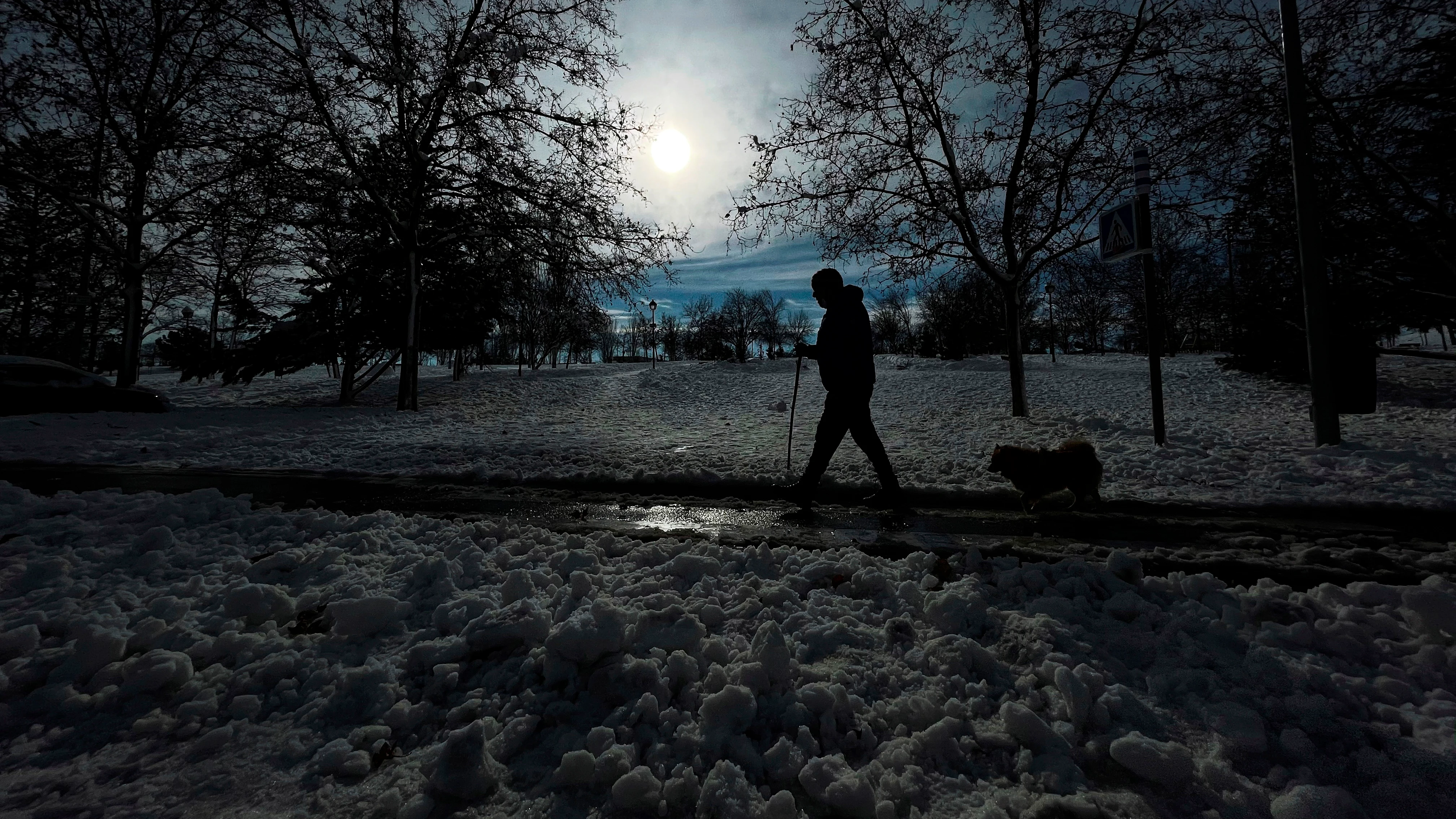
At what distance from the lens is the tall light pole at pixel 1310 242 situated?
6184 millimetres

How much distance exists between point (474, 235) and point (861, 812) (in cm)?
1372

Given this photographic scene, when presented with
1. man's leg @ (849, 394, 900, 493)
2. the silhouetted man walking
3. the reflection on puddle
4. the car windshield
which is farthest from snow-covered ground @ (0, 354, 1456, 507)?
the car windshield

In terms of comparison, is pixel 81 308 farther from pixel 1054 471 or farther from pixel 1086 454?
pixel 1086 454

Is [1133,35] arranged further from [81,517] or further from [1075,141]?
[81,517]

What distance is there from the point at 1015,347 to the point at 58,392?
68.7ft

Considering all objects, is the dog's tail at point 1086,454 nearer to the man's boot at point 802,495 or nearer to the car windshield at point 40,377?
the man's boot at point 802,495

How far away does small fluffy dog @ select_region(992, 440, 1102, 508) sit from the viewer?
4.52 metres

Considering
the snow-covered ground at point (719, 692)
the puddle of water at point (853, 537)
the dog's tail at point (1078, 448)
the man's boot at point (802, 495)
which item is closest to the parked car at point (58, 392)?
the snow-covered ground at point (719, 692)

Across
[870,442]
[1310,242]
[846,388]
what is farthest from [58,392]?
[1310,242]

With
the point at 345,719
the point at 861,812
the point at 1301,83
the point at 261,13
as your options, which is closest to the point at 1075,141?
the point at 1301,83

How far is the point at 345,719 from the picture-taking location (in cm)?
191

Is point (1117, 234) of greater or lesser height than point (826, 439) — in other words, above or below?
above

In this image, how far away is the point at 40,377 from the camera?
11953mm

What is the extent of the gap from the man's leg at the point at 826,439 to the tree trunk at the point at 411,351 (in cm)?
1153
